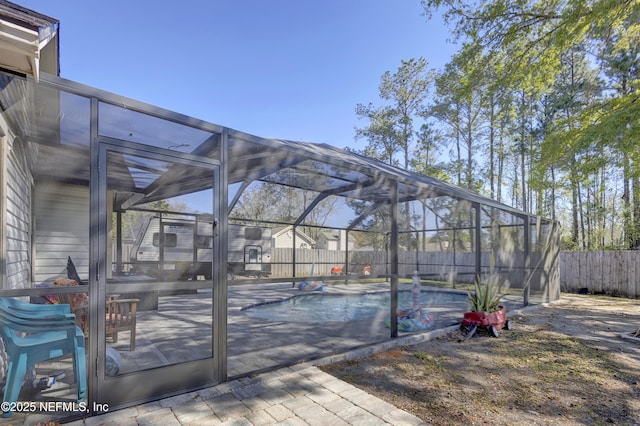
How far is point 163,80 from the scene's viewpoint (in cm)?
987

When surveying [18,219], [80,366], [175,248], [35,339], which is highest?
[18,219]

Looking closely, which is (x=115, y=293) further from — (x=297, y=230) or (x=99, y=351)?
(x=297, y=230)

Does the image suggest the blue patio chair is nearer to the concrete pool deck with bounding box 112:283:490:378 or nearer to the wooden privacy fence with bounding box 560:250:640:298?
the concrete pool deck with bounding box 112:283:490:378

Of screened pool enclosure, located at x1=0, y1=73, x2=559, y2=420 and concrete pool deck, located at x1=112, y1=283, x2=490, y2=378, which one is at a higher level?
screened pool enclosure, located at x1=0, y1=73, x2=559, y2=420

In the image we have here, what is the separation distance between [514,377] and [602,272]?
361 inches

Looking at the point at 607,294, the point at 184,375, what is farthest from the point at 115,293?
the point at 607,294

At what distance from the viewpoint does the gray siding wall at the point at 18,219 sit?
2.92 metres

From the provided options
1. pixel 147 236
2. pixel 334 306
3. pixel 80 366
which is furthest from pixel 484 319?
pixel 80 366

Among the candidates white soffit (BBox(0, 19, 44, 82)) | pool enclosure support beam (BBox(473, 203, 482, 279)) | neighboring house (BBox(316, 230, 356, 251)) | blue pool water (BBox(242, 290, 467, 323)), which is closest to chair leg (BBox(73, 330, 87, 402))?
white soffit (BBox(0, 19, 44, 82))

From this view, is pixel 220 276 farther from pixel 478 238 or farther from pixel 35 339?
pixel 478 238

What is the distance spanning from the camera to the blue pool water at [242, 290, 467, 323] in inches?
217

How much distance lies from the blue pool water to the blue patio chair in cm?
321

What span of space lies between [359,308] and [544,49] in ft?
21.8

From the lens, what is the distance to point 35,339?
7.18 feet
